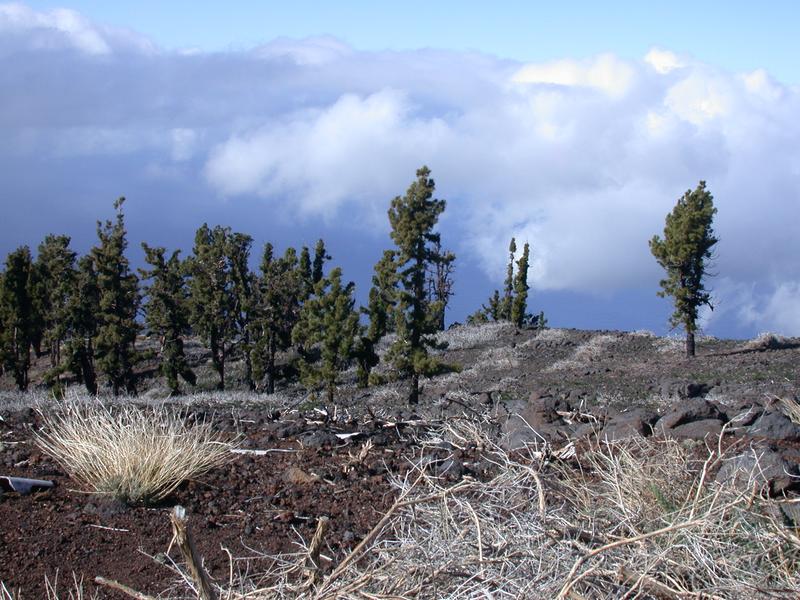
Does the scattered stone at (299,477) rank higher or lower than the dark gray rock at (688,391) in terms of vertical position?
higher

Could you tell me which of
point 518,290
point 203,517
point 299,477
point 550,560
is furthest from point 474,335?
point 550,560

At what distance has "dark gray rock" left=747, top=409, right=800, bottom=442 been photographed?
760 cm

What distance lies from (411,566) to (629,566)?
0.81 metres

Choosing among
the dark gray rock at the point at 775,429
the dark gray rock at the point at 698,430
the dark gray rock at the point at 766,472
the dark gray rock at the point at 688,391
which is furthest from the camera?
the dark gray rock at the point at 688,391

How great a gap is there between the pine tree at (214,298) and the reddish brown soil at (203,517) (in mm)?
29892

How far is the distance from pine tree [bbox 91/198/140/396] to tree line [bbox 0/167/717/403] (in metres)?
0.05

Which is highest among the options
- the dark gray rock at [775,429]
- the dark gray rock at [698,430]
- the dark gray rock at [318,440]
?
the dark gray rock at [775,429]

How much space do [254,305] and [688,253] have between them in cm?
1794

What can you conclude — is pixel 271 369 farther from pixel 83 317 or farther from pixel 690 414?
pixel 690 414

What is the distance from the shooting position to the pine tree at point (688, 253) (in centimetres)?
3338

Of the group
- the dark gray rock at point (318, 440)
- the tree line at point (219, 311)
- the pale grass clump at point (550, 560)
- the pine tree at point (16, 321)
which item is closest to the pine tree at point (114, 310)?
the tree line at point (219, 311)

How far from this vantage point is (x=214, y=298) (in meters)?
37.4

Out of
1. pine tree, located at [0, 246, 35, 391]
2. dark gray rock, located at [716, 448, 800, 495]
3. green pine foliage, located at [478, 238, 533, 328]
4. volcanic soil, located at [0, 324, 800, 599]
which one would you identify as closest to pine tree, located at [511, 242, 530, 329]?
green pine foliage, located at [478, 238, 533, 328]

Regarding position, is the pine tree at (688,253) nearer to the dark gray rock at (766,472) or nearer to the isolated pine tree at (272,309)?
the isolated pine tree at (272,309)
